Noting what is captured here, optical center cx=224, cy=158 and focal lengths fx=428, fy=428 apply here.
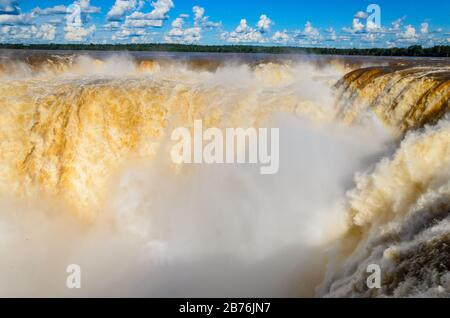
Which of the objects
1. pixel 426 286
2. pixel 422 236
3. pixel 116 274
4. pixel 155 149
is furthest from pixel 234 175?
pixel 426 286

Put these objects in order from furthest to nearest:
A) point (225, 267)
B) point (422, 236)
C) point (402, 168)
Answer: point (225, 267) → point (402, 168) → point (422, 236)

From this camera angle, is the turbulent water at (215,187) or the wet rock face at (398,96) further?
the wet rock face at (398,96)

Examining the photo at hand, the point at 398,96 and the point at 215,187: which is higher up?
the point at 398,96

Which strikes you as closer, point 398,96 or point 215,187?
point 398,96

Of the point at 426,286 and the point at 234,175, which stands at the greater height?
the point at 234,175

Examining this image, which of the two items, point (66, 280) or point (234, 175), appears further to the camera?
point (234, 175)

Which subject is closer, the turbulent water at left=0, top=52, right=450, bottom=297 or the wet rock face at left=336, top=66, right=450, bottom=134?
the turbulent water at left=0, top=52, right=450, bottom=297
